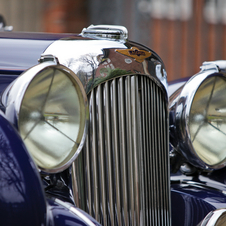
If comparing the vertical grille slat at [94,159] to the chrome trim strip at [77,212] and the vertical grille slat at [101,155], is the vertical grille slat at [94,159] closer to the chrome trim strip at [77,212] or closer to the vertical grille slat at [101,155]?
the vertical grille slat at [101,155]

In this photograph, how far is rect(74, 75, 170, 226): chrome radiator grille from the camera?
1.05 meters

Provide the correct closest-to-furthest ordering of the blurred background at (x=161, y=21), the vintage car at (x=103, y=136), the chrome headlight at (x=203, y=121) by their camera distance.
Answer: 1. the vintage car at (x=103, y=136)
2. the chrome headlight at (x=203, y=121)
3. the blurred background at (x=161, y=21)

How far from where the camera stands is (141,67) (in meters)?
1.14

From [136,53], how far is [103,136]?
28 centimetres

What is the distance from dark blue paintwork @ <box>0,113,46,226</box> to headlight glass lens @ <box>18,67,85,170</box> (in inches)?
5.0

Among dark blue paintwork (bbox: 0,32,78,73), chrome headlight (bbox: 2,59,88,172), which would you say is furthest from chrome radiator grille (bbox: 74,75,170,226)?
dark blue paintwork (bbox: 0,32,78,73)

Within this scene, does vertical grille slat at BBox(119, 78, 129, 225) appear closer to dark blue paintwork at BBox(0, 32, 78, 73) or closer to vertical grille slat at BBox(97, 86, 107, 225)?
vertical grille slat at BBox(97, 86, 107, 225)

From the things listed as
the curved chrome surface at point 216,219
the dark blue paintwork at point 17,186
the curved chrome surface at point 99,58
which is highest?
the curved chrome surface at point 99,58

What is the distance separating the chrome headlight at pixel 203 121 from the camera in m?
1.29

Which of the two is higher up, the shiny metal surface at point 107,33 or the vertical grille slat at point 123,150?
the shiny metal surface at point 107,33

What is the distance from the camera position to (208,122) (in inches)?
51.0

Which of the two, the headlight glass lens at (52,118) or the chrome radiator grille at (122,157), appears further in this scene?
the chrome radiator grille at (122,157)

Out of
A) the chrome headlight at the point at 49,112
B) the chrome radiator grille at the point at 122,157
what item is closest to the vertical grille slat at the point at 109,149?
the chrome radiator grille at the point at 122,157

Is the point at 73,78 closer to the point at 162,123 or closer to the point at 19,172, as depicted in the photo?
the point at 19,172
